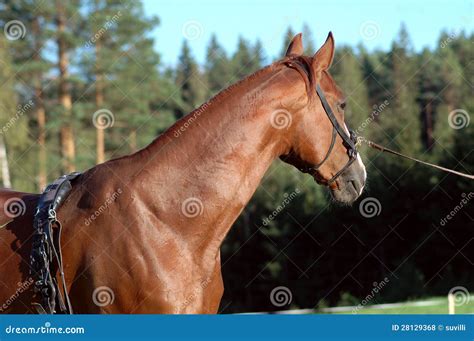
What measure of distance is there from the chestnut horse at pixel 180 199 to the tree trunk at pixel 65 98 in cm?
2677

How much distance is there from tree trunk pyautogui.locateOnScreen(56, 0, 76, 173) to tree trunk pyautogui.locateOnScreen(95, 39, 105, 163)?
1183 mm

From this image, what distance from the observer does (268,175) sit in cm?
3706

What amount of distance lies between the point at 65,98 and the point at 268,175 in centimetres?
1100

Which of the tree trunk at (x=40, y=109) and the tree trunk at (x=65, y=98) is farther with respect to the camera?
the tree trunk at (x=40, y=109)

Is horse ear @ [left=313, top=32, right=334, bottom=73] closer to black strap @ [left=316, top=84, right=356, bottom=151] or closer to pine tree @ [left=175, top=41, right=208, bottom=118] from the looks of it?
black strap @ [left=316, top=84, right=356, bottom=151]

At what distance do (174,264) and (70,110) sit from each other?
28721mm

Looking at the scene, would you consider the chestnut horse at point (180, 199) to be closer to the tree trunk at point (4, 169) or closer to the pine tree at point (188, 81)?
the tree trunk at point (4, 169)

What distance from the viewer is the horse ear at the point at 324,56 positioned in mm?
5406

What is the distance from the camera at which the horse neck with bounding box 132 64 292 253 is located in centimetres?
498

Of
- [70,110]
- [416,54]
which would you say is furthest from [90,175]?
[416,54]

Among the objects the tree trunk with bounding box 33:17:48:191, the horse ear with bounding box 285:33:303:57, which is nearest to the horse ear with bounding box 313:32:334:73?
the horse ear with bounding box 285:33:303:57

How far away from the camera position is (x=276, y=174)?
38.1m

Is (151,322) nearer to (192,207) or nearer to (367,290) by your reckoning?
(192,207)

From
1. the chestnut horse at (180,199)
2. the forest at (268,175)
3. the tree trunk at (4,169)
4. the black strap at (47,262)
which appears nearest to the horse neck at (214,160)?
the chestnut horse at (180,199)
